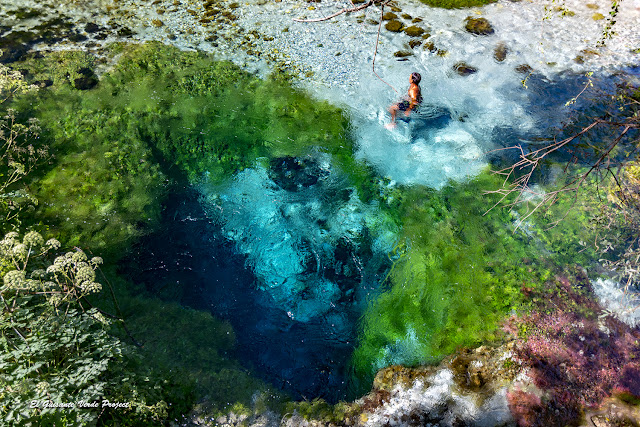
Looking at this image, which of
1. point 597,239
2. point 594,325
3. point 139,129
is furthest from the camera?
point 139,129

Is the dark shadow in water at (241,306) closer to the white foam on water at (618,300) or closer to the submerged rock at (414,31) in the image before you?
the white foam on water at (618,300)

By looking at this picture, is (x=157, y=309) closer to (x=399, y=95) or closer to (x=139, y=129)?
(x=139, y=129)

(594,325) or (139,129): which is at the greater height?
(139,129)

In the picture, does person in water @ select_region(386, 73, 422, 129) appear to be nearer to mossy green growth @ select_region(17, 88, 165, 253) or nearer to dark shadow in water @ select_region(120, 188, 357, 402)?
dark shadow in water @ select_region(120, 188, 357, 402)

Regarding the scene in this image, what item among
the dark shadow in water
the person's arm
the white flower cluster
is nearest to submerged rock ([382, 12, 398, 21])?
the person's arm

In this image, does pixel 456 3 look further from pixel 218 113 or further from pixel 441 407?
pixel 441 407

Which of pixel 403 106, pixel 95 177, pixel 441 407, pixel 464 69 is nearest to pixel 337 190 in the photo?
pixel 403 106

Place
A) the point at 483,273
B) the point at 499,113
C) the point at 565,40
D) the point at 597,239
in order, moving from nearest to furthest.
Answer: the point at 483,273
the point at 597,239
the point at 499,113
the point at 565,40

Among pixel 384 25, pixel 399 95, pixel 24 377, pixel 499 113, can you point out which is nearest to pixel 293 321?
pixel 24 377
